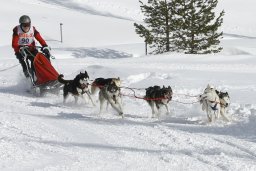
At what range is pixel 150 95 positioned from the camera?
342 inches

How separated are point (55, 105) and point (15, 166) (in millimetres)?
4505

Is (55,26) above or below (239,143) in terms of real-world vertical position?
above

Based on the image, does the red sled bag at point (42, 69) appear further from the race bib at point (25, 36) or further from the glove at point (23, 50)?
the race bib at point (25, 36)

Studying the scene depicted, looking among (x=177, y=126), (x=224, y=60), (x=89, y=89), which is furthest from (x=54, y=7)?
(x=177, y=126)

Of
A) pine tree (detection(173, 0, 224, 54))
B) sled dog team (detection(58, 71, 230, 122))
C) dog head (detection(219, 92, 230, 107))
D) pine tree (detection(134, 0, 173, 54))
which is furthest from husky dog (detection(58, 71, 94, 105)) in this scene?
pine tree (detection(134, 0, 173, 54))

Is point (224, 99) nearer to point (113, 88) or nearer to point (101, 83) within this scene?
point (113, 88)

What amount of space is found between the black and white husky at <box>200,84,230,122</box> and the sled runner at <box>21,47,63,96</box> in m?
4.08

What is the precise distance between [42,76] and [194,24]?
550 inches

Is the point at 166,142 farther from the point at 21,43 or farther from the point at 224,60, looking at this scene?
the point at 224,60

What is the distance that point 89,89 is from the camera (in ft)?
33.5

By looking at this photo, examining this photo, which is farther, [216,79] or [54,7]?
[54,7]

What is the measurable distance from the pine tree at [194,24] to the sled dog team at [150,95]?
14.0 meters

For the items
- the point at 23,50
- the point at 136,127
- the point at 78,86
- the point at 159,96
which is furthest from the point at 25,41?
the point at 136,127

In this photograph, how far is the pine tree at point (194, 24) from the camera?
23.3 metres
